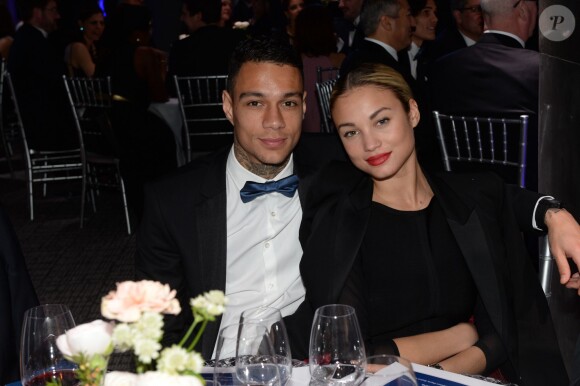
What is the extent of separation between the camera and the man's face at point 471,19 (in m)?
5.56

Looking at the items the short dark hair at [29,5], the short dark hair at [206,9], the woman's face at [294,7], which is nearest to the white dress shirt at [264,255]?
the short dark hair at [206,9]

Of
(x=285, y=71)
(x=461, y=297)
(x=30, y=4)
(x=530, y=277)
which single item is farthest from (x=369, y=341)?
(x=30, y=4)

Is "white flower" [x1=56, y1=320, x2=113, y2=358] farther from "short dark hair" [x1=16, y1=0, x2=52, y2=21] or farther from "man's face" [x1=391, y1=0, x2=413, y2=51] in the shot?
"short dark hair" [x1=16, y1=0, x2=52, y2=21]

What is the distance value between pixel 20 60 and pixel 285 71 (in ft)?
15.2

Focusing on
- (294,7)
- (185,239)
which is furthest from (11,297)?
(294,7)

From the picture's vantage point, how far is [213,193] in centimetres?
235

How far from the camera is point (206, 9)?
19.5 ft

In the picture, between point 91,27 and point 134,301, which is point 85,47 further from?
point 134,301

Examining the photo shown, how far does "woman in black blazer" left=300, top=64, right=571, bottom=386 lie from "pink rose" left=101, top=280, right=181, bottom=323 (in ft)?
3.69

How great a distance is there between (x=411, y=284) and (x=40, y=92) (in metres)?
4.92

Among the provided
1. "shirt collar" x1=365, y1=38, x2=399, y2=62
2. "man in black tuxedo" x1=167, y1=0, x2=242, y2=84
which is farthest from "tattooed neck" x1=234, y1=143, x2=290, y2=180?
"man in black tuxedo" x1=167, y1=0, x2=242, y2=84

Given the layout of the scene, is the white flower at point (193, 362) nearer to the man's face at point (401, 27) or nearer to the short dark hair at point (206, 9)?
the man's face at point (401, 27)

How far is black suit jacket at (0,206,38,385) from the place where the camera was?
6.36 ft

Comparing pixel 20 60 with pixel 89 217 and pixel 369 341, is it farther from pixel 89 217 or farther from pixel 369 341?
pixel 369 341
